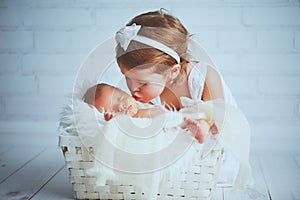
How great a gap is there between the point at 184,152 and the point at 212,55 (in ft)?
2.77

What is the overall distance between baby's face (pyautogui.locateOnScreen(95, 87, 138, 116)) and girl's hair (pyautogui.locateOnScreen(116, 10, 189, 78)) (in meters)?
0.08

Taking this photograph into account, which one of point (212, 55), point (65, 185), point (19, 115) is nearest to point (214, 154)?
point (65, 185)

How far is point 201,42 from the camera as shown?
207 cm

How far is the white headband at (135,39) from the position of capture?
1391 millimetres

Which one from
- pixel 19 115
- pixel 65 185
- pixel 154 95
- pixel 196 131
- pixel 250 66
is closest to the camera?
pixel 196 131

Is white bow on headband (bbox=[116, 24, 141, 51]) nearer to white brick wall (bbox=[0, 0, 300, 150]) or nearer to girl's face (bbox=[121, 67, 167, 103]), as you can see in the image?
girl's face (bbox=[121, 67, 167, 103])

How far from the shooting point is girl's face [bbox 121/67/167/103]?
1.41 m

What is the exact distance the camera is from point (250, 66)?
2.07 meters

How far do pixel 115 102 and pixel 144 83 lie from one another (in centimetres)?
10

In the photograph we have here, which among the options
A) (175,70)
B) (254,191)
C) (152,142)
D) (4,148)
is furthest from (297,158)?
(4,148)

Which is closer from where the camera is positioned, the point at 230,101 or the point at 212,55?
the point at 230,101

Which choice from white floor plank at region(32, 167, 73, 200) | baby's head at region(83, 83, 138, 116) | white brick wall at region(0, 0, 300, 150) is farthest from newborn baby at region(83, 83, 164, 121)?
white brick wall at region(0, 0, 300, 150)

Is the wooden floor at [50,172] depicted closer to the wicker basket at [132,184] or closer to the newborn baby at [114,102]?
the wicker basket at [132,184]

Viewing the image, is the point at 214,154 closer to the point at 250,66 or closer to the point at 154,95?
the point at 154,95
